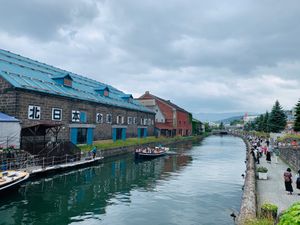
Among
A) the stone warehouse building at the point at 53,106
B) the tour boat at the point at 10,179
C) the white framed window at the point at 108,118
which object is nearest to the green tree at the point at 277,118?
the stone warehouse building at the point at 53,106

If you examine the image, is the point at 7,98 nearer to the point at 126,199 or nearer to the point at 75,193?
the point at 75,193

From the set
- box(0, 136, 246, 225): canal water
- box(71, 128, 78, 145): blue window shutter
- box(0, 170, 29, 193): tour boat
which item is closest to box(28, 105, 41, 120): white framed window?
box(71, 128, 78, 145): blue window shutter

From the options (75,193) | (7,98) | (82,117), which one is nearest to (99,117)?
(82,117)

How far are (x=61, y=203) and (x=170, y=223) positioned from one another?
7.64 meters

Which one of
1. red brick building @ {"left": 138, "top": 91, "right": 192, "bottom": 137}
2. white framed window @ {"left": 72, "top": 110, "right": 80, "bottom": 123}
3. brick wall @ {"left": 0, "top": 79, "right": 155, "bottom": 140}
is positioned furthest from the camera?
red brick building @ {"left": 138, "top": 91, "right": 192, "bottom": 137}

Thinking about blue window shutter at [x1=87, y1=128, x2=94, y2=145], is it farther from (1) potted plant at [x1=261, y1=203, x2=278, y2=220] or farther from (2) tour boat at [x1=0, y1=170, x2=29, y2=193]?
(1) potted plant at [x1=261, y1=203, x2=278, y2=220]

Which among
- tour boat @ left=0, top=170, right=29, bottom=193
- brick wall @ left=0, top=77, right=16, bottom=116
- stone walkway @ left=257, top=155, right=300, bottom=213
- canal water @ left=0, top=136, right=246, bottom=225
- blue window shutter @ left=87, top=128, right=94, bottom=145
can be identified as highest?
brick wall @ left=0, top=77, right=16, bottom=116

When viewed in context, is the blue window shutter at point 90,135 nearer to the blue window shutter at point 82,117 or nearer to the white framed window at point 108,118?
the blue window shutter at point 82,117

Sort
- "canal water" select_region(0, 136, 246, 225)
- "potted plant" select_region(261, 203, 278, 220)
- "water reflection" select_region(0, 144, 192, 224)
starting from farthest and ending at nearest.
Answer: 1. "water reflection" select_region(0, 144, 192, 224)
2. "canal water" select_region(0, 136, 246, 225)
3. "potted plant" select_region(261, 203, 278, 220)

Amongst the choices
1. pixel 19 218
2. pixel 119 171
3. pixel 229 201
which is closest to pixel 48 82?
pixel 119 171

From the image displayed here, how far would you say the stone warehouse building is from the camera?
31.5 m

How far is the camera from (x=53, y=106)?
36.5 metres

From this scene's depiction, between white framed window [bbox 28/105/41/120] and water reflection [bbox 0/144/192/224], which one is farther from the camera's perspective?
white framed window [bbox 28/105/41/120]

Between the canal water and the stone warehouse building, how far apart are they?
835 cm
